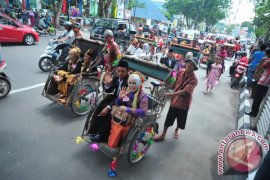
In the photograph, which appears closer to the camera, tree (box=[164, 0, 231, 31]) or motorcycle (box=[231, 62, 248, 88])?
motorcycle (box=[231, 62, 248, 88])

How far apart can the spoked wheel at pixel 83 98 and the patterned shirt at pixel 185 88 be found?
181cm

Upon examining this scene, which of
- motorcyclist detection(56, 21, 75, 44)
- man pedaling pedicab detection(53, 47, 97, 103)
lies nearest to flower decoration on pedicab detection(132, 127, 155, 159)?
man pedaling pedicab detection(53, 47, 97, 103)

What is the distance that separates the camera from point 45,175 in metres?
2.98

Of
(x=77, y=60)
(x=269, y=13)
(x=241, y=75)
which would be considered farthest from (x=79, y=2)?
(x=77, y=60)

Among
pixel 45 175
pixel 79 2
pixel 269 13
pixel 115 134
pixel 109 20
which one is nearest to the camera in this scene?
pixel 45 175

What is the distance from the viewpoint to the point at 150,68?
4.61m

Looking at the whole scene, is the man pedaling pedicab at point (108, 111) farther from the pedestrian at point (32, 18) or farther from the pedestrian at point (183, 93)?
the pedestrian at point (32, 18)

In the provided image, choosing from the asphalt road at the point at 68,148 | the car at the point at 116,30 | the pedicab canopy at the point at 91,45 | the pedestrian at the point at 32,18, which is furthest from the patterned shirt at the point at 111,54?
the pedestrian at the point at 32,18

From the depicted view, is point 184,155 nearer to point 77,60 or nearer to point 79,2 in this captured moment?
point 77,60

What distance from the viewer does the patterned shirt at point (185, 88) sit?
12.5 feet

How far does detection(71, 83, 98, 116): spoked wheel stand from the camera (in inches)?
179

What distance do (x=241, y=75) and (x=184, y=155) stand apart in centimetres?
738

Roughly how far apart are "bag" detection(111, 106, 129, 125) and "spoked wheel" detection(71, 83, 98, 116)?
155 centimetres

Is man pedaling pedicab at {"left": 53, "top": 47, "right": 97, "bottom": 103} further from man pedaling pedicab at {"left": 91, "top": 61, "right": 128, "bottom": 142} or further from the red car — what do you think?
the red car
